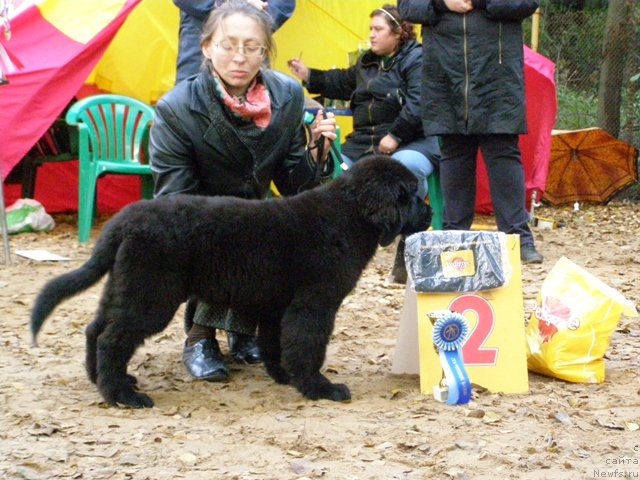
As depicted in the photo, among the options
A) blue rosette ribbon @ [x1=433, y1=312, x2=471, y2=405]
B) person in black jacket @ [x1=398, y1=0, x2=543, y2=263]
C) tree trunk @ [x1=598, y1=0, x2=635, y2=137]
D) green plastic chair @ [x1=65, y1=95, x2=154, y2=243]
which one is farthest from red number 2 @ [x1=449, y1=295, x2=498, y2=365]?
tree trunk @ [x1=598, y1=0, x2=635, y2=137]

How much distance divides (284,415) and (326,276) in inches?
21.7

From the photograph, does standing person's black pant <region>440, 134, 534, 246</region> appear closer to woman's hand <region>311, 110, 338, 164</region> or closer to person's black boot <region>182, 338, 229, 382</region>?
woman's hand <region>311, 110, 338, 164</region>

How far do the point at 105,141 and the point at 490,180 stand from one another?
2954 millimetres

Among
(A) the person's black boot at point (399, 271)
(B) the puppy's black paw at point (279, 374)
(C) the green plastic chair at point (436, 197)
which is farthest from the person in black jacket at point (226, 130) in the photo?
(C) the green plastic chair at point (436, 197)

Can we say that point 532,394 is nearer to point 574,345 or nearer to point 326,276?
point 574,345

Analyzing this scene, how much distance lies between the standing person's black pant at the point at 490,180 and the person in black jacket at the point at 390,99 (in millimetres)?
279

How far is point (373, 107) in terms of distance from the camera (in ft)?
23.9

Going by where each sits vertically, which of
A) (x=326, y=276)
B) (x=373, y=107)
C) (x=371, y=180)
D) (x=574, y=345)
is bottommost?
(x=574, y=345)

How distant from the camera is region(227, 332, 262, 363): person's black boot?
4520 mm

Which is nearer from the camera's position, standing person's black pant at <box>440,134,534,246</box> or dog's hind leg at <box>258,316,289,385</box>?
dog's hind leg at <box>258,316,289,385</box>

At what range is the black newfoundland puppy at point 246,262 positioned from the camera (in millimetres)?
3615

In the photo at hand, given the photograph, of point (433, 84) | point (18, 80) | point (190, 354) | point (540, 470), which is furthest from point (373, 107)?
point (540, 470)

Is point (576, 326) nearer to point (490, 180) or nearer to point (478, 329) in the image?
point (478, 329)

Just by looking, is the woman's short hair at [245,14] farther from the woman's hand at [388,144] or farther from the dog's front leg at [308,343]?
the woman's hand at [388,144]
